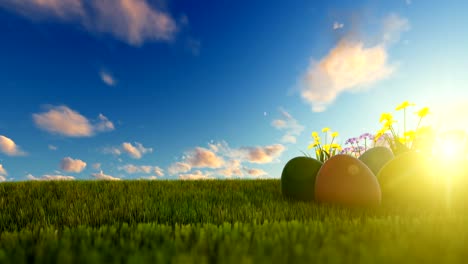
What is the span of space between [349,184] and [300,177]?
0.66 metres

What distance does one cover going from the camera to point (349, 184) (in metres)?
3.52

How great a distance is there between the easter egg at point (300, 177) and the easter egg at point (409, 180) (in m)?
0.76

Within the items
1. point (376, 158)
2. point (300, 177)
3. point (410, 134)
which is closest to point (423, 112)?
point (410, 134)

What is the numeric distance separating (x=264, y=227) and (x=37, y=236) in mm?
1289

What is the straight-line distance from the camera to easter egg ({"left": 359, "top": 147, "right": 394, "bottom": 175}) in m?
4.53

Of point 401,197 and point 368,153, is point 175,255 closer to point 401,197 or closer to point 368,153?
point 401,197

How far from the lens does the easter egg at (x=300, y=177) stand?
13.3 ft

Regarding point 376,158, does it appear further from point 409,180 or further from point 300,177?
point 300,177

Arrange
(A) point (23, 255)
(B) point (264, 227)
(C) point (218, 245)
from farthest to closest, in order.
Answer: (B) point (264, 227) → (C) point (218, 245) → (A) point (23, 255)

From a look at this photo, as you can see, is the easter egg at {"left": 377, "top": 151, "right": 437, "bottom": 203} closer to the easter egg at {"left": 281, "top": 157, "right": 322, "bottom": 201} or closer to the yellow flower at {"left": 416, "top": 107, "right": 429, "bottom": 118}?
the easter egg at {"left": 281, "top": 157, "right": 322, "bottom": 201}

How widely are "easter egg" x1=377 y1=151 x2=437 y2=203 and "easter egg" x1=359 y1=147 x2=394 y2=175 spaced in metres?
0.63

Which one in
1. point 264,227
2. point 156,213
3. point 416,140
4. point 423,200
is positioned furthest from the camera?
point 416,140

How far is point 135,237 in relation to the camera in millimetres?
1989

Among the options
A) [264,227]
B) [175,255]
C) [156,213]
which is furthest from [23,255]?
[156,213]
